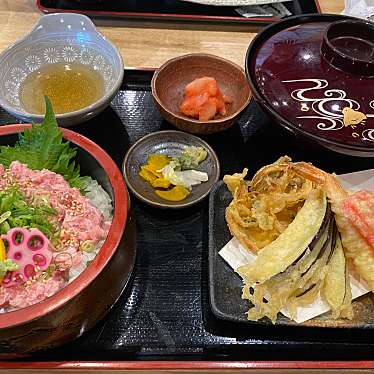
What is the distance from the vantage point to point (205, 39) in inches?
90.2

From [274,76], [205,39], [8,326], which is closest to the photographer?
[8,326]

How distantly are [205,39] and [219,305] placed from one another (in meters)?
1.37

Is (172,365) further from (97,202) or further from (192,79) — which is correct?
(192,79)

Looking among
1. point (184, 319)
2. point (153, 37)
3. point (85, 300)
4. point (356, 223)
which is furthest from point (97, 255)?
point (153, 37)

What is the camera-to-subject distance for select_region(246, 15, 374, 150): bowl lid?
5.24 feet

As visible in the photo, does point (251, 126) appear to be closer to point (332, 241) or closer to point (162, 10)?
point (332, 241)

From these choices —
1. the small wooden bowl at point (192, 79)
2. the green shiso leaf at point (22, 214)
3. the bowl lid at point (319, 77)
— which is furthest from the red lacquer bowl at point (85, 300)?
the bowl lid at point (319, 77)

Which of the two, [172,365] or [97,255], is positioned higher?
[97,255]

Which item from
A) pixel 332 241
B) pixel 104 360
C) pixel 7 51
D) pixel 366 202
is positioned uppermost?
pixel 7 51

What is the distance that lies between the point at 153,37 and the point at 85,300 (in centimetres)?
144

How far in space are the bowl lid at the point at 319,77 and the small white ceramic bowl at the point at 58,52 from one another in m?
0.55

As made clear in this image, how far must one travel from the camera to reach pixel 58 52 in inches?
78.6

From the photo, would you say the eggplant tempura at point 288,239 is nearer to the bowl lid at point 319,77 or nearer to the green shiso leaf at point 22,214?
the bowl lid at point 319,77

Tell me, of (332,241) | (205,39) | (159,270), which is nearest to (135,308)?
(159,270)
